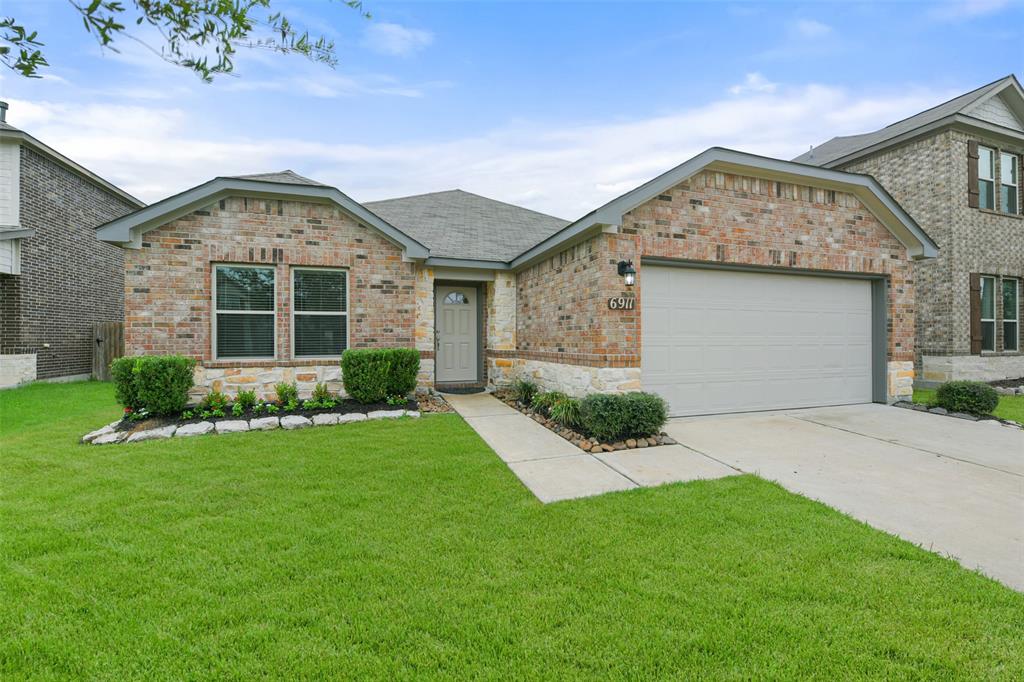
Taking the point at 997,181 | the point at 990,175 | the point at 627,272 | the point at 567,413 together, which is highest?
the point at 990,175

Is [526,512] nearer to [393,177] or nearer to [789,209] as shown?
[789,209]

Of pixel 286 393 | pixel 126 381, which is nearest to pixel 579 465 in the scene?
pixel 286 393

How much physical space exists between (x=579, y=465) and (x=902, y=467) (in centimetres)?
329

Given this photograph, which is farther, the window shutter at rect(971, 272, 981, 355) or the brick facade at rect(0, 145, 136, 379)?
the window shutter at rect(971, 272, 981, 355)

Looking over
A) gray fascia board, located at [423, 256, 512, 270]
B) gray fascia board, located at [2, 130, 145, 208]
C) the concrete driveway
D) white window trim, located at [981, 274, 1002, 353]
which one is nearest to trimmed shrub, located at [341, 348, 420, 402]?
gray fascia board, located at [423, 256, 512, 270]

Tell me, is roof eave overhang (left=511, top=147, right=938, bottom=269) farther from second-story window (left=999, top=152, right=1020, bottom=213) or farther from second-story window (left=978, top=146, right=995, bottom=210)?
second-story window (left=999, top=152, right=1020, bottom=213)

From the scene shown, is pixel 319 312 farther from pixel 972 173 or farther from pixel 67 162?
pixel 972 173

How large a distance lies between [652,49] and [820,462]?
6.36 meters

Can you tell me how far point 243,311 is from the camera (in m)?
7.89

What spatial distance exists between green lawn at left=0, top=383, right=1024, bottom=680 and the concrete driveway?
0.36 meters

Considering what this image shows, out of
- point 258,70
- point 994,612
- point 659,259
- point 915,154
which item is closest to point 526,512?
point 994,612

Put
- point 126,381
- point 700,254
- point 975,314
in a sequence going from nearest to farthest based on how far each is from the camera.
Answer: point 126,381 → point 700,254 → point 975,314

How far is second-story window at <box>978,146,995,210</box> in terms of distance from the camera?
449 inches

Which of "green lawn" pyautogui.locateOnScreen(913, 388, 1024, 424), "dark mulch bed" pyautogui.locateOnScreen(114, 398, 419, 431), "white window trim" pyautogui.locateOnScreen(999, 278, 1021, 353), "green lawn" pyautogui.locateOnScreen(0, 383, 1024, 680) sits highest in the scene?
"white window trim" pyautogui.locateOnScreen(999, 278, 1021, 353)
